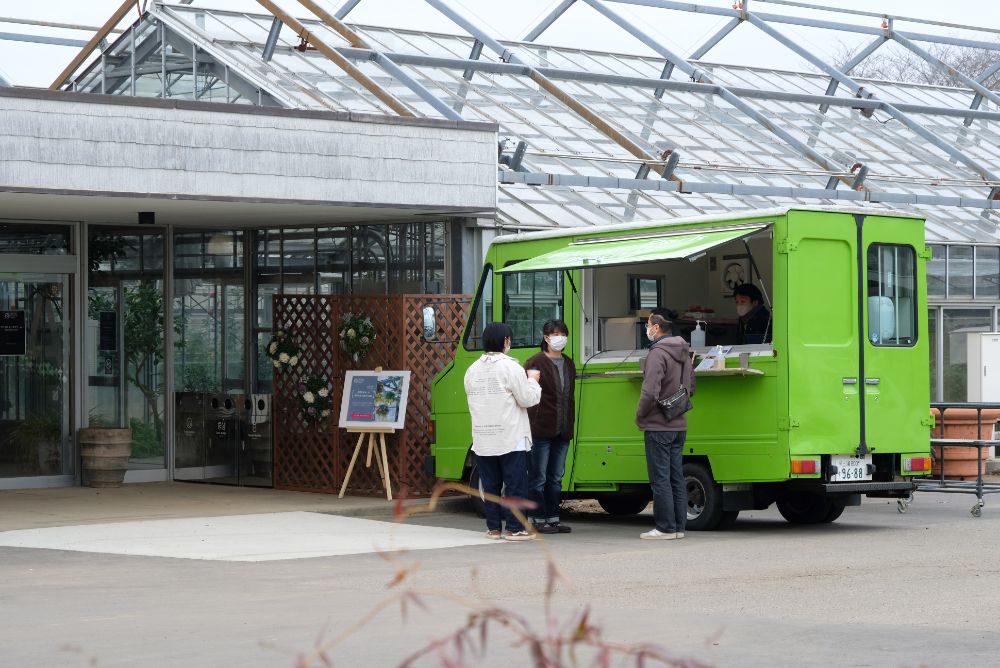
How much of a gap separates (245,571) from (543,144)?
29.2 feet

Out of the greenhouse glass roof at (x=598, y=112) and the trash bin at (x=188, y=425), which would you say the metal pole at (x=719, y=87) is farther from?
the trash bin at (x=188, y=425)

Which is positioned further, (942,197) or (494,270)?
(942,197)

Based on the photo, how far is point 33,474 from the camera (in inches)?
631

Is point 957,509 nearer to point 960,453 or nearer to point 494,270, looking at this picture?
point 960,453

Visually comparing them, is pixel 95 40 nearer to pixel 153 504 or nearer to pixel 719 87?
pixel 153 504

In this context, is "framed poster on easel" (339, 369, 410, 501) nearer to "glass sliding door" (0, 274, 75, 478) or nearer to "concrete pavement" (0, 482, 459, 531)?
"concrete pavement" (0, 482, 459, 531)

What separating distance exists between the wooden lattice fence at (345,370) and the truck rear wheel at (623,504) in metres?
1.69

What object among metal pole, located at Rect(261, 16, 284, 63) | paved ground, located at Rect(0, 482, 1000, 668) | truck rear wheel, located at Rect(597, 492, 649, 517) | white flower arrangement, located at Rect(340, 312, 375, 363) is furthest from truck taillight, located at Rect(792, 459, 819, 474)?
metal pole, located at Rect(261, 16, 284, 63)

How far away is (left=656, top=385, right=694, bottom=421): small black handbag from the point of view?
462 inches

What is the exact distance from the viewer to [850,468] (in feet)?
39.5

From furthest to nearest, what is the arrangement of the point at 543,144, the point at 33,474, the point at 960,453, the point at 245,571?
the point at 543,144 → the point at 33,474 → the point at 960,453 → the point at 245,571

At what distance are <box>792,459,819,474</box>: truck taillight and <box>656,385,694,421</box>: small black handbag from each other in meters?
0.89

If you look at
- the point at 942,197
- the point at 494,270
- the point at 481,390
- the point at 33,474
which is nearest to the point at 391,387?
the point at 494,270

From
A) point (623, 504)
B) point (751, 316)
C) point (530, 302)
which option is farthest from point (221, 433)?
point (751, 316)
